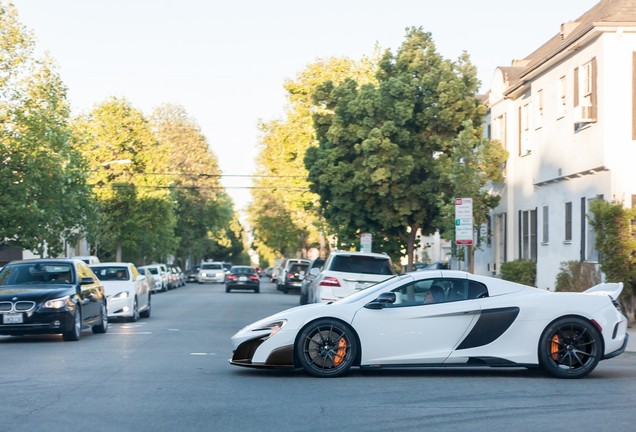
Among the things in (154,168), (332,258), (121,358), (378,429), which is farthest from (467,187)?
(154,168)

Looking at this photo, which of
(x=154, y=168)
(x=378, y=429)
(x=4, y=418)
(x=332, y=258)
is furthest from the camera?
(x=154, y=168)

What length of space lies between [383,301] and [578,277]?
1488 cm

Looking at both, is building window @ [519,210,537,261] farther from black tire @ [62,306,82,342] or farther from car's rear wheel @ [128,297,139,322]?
black tire @ [62,306,82,342]

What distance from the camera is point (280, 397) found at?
11.7 m

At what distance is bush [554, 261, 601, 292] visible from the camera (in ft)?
88.2

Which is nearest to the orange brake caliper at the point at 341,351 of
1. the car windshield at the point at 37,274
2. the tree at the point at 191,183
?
the car windshield at the point at 37,274

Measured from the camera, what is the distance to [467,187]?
3091 centimetres

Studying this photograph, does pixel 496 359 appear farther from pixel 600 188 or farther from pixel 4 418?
pixel 600 188

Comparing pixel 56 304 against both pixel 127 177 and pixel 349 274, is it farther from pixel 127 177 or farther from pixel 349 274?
pixel 127 177

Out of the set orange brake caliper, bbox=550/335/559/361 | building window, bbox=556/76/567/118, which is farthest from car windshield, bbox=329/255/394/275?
orange brake caliper, bbox=550/335/559/361

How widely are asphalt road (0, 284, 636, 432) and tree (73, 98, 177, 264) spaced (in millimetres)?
57482

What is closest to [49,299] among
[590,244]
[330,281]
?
[330,281]

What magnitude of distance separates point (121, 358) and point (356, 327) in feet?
→ 15.2

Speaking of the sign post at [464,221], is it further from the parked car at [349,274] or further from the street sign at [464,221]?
the parked car at [349,274]
